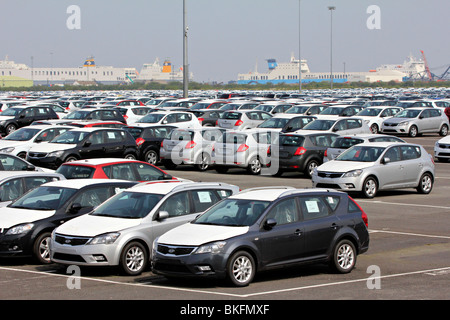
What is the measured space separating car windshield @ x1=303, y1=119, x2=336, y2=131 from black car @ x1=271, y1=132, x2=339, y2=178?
4792 mm

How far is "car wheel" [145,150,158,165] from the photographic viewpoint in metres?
28.1

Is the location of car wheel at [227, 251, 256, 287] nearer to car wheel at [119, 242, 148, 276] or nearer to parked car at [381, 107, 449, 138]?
car wheel at [119, 242, 148, 276]

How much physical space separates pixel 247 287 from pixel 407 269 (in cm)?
294

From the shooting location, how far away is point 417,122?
41438 millimetres

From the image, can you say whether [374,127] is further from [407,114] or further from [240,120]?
[240,120]

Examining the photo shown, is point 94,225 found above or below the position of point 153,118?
below

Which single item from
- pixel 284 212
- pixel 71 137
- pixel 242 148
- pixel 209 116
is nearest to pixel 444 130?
pixel 209 116

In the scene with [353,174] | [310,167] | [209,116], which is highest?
[209,116]

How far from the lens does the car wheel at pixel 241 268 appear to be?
10984mm

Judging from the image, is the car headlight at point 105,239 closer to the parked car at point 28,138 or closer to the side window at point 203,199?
the side window at point 203,199

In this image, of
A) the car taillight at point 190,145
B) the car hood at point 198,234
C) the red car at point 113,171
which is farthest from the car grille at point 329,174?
the car hood at point 198,234

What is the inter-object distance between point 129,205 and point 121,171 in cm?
436
